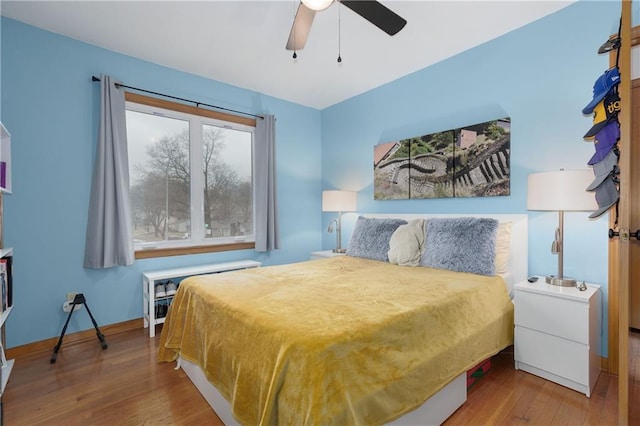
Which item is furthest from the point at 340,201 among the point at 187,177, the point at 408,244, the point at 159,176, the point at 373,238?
the point at 159,176

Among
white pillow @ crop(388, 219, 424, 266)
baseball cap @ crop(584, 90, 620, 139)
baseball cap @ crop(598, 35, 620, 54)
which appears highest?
baseball cap @ crop(598, 35, 620, 54)

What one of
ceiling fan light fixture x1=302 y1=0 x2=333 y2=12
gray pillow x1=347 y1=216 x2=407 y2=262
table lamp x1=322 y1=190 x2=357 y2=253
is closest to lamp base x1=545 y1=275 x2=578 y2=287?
gray pillow x1=347 y1=216 x2=407 y2=262

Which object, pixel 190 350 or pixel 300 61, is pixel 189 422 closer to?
pixel 190 350

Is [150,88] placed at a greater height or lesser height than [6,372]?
greater

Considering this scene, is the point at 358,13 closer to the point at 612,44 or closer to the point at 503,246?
the point at 612,44

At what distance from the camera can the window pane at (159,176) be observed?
3.08m

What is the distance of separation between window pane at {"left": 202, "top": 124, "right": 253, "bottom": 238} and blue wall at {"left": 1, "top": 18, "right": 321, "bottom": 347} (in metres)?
0.68

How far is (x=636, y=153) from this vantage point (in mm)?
1957

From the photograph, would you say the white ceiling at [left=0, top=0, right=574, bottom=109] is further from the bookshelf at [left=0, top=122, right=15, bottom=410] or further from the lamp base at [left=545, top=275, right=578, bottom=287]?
the lamp base at [left=545, top=275, right=578, bottom=287]

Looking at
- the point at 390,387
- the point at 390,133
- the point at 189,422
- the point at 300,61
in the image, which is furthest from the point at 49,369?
the point at 390,133

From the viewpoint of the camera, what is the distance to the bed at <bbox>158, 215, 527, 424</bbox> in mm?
1148

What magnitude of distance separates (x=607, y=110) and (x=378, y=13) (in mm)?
1531

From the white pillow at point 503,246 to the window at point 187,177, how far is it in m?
2.70

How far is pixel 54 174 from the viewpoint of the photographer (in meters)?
2.58
